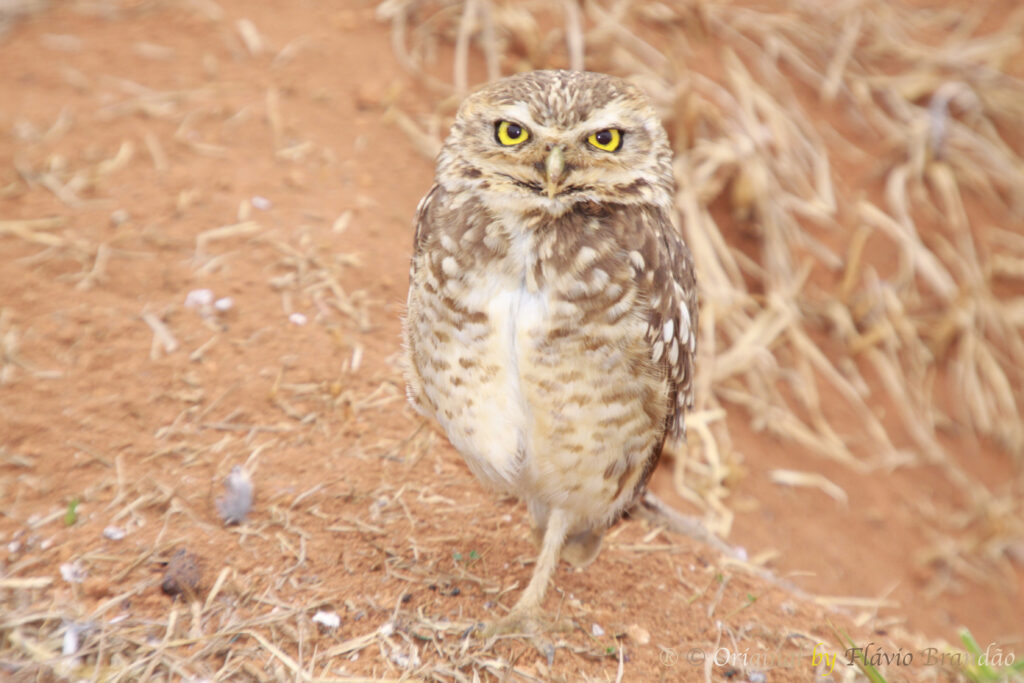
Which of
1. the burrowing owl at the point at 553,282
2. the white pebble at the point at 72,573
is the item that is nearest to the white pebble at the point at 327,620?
the burrowing owl at the point at 553,282

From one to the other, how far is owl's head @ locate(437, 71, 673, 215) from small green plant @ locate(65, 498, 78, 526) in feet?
4.70

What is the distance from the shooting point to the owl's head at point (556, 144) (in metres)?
2.39

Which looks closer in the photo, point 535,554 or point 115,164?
point 535,554

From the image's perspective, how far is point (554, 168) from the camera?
235 cm

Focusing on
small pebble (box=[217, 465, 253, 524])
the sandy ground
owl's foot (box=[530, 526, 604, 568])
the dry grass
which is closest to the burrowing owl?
owl's foot (box=[530, 526, 604, 568])

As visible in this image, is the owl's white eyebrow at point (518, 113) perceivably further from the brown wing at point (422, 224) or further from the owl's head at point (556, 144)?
the brown wing at point (422, 224)

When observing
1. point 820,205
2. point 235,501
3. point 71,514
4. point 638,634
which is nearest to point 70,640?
point 71,514

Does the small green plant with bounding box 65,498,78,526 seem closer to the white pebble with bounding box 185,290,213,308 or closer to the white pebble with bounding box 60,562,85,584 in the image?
the white pebble with bounding box 60,562,85,584

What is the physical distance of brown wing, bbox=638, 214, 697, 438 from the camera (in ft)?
8.31

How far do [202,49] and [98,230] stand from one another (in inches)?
59.0

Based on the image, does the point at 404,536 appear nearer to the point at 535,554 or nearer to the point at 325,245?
the point at 535,554

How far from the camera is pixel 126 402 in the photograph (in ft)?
10.0

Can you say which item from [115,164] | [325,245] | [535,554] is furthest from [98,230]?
[535,554]

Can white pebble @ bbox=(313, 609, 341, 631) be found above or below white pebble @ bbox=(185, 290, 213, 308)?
below
